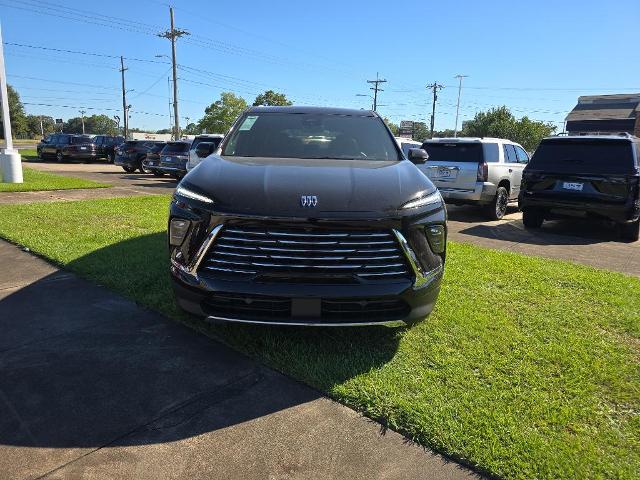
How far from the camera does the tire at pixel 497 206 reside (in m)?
10.1

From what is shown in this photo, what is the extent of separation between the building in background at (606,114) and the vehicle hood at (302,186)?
5208 centimetres

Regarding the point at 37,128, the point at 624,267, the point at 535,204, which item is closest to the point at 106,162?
the point at 535,204

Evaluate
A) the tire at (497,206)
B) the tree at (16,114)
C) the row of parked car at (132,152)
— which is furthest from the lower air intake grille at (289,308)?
the tree at (16,114)

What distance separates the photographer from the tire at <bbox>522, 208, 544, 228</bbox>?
8.91 metres

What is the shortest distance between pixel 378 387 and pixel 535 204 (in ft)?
22.5

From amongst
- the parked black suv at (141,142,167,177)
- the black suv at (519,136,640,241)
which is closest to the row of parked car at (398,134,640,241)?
the black suv at (519,136,640,241)

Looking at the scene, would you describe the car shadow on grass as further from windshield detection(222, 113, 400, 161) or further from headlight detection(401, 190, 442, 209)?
windshield detection(222, 113, 400, 161)

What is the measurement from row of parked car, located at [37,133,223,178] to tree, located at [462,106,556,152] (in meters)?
58.1

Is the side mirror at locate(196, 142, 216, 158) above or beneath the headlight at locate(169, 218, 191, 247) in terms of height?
above

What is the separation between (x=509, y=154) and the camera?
36.2 feet

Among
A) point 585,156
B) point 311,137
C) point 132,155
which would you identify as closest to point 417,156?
point 311,137

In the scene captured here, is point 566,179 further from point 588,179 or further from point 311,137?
point 311,137

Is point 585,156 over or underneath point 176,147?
over

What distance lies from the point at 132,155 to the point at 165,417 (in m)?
21.5
